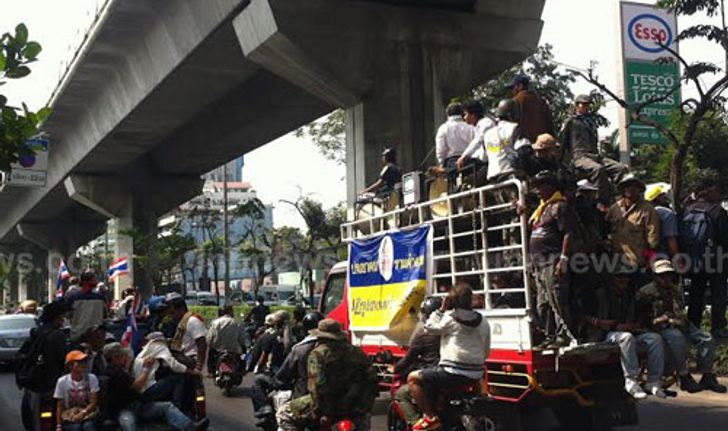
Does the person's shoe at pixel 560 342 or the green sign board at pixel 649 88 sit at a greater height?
the green sign board at pixel 649 88

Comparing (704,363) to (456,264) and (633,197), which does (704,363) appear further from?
(456,264)

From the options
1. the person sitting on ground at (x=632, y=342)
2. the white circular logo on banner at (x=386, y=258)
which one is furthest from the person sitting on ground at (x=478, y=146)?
the person sitting on ground at (x=632, y=342)

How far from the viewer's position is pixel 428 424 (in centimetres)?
675

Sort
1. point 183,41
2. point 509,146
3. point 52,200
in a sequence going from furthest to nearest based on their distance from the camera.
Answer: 1. point 52,200
2. point 183,41
3. point 509,146

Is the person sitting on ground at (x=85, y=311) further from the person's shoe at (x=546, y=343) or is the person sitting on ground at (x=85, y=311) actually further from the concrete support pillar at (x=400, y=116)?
the concrete support pillar at (x=400, y=116)

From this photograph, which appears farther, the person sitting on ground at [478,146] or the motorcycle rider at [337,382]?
the person sitting on ground at [478,146]

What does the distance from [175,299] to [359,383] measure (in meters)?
3.08

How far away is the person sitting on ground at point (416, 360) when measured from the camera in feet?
23.1

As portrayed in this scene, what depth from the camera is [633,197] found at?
23.6 ft

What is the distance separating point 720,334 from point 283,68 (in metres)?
10.0

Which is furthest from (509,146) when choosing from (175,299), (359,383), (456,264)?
(175,299)

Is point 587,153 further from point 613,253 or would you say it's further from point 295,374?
point 295,374

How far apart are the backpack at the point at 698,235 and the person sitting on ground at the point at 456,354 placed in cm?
207

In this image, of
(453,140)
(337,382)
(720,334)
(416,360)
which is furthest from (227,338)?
(720,334)
